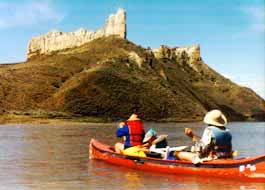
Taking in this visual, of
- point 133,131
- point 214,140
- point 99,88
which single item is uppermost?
point 99,88

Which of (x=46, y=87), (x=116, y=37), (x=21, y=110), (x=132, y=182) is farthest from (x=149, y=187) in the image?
(x=116, y=37)

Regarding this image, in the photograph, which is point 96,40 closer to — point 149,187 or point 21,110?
point 21,110

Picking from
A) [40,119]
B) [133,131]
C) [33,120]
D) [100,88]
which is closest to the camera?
[133,131]

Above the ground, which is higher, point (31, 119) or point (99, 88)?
point (99, 88)

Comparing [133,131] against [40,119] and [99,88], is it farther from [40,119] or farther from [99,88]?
[99,88]

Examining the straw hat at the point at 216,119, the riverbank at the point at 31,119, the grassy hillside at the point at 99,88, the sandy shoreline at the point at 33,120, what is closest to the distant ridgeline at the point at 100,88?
the grassy hillside at the point at 99,88

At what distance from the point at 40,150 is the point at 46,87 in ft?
337

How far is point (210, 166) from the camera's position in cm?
1778

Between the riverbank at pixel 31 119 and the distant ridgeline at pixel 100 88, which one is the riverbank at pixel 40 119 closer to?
the riverbank at pixel 31 119

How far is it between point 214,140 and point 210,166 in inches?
35.2

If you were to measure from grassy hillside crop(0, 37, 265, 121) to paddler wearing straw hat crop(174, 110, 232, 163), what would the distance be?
317ft

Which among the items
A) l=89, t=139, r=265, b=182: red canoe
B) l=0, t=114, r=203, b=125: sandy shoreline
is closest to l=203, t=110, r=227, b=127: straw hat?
l=89, t=139, r=265, b=182: red canoe

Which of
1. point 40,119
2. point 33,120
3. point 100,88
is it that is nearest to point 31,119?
point 33,120

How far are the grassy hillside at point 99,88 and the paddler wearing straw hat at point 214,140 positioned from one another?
96659mm
